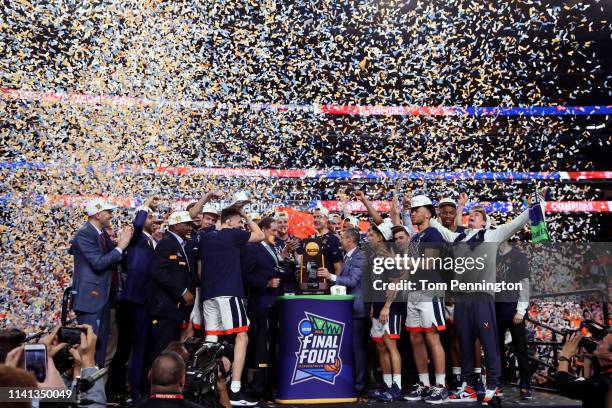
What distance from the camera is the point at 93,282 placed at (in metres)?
6.94

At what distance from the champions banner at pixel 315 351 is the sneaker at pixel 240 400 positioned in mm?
Result: 426

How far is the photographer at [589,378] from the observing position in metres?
4.34

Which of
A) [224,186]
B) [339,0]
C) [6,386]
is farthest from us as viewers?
[224,186]

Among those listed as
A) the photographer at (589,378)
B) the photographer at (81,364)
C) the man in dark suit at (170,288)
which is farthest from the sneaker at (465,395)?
the photographer at (81,364)

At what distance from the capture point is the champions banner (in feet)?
23.4

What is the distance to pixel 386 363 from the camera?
7289 millimetres

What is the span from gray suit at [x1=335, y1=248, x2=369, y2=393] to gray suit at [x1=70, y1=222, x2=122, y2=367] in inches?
90.2

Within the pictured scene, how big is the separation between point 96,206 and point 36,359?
3561mm

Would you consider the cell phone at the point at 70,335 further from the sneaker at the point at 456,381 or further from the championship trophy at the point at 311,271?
the sneaker at the point at 456,381

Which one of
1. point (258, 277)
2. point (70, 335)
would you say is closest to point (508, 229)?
point (258, 277)

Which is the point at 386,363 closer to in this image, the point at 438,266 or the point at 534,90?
the point at 438,266

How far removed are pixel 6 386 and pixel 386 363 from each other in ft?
16.5

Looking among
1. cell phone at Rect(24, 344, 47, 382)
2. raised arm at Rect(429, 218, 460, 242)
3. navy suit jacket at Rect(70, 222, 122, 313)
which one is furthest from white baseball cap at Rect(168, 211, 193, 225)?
cell phone at Rect(24, 344, 47, 382)

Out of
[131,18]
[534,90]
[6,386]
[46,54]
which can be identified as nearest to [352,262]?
[6,386]
